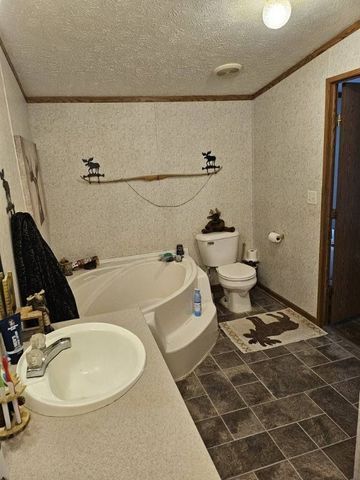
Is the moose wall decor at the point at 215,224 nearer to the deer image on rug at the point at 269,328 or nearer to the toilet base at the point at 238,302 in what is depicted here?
the toilet base at the point at 238,302

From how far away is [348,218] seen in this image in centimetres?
267

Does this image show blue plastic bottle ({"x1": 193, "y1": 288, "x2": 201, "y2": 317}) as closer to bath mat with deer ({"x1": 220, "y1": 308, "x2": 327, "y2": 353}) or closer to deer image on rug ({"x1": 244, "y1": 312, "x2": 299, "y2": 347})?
bath mat with deer ({"x1": 220, "y1": 308, "x2": 327, "y2": 353})

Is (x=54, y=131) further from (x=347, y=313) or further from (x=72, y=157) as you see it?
(x=347, y=313)

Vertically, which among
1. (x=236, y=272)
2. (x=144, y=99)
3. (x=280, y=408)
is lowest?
(x=280, y=408)

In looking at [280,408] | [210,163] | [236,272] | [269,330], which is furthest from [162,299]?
[210,163]

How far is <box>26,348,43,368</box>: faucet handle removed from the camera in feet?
3.57

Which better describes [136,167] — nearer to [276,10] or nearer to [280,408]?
[276,10]

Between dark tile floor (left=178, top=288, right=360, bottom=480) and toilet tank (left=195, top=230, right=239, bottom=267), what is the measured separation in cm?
97

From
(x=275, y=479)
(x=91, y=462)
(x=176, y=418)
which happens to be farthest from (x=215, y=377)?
→ (x=91, y=462)

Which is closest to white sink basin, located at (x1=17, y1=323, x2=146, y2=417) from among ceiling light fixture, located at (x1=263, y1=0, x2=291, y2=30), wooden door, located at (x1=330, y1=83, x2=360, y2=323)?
ceiling light fixture, located at (x1=263, y1=0, x2=291, y2=30)

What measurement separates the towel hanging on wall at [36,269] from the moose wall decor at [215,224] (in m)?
1.93

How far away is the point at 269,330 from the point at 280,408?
91cm

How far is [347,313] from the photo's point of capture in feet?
9.50

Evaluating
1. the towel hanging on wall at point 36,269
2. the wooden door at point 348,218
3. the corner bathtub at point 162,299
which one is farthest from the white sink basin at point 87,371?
the wooden door at point 348,218
